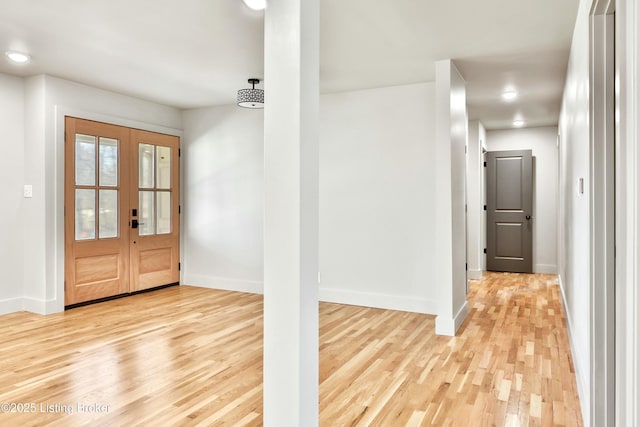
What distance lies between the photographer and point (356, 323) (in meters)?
4.33

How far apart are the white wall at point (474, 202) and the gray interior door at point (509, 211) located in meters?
0.75

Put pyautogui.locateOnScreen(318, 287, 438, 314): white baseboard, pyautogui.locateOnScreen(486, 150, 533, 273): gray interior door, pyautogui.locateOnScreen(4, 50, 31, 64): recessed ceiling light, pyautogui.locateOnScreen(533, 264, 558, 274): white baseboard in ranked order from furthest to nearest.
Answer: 1. pyautogui.locateOnScreen(486, 150, 533, 273): gray interior door
2. pyautogui.locateOnScreen(533, 264, 558, 274): white baseboard
3. pyautogui.locateOnScreen(318, 287, 438, 314): white baseboard
4. pyautogui.locateOnScreen(4, 50, 31, 64): recessed ceiling light

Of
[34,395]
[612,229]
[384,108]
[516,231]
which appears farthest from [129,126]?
[516,231]

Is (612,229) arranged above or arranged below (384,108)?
below

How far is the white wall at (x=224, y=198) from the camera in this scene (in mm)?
5832

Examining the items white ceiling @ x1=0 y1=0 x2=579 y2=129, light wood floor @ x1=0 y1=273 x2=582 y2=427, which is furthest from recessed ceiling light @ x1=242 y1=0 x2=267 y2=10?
light wood floor @ x1=0 y1=273 x2=582 y2=427

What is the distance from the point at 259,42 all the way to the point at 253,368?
2.57 meters

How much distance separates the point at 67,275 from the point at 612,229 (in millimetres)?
5036

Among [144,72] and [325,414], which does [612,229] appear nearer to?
[325,414]

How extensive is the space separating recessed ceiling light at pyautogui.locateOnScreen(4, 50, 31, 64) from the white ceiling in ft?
0.34

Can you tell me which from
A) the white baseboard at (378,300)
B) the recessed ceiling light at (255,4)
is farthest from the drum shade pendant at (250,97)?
the white baseboard at (378,300)

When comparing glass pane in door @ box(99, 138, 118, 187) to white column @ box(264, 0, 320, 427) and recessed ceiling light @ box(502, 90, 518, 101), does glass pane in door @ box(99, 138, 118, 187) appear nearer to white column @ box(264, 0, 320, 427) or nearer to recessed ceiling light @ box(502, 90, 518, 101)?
white column @ box(264, 0, 320, 427)

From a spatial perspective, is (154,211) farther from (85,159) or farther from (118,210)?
(85,159)

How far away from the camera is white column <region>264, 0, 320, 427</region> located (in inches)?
67.4
